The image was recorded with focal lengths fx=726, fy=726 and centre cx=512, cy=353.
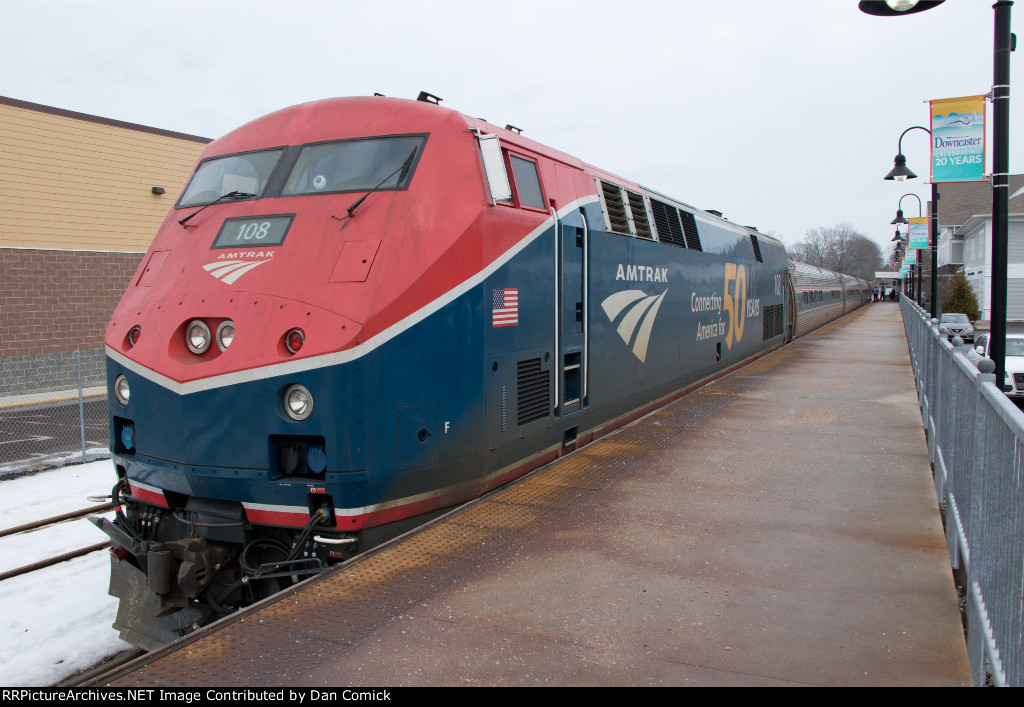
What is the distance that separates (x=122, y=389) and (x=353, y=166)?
2248 millimetres

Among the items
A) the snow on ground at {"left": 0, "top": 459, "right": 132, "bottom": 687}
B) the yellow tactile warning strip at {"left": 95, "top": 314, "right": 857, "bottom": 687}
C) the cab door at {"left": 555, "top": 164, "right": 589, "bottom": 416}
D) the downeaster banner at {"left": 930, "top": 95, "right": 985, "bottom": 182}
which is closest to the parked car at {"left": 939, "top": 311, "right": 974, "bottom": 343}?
the downeaster banner at {"left": 930, "top": 95, "right": 985, "bottom": 182}

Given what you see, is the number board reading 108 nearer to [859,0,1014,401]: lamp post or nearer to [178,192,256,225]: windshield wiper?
[178,192,256,225]: windshield wiper

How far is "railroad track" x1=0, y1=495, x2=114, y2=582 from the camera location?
265 inches

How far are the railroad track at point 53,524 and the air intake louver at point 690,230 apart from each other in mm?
8231

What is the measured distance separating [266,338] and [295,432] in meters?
0.61

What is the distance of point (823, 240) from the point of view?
144375 mm

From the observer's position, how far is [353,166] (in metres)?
5.25

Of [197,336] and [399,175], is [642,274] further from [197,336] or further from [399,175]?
[197,336]

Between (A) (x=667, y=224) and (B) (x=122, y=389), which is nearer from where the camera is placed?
(B) (x=122, y=389)

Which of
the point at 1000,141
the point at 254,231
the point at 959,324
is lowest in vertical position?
the point at 959,324

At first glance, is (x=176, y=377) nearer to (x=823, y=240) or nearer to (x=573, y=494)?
(x=573, y=494)

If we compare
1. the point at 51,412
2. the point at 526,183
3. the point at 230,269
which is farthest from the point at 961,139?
the point at 51,412

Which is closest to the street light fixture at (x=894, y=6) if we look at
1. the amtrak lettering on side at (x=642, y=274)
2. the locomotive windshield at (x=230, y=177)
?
the amtrak lettering on side at (x=642, y=274)
